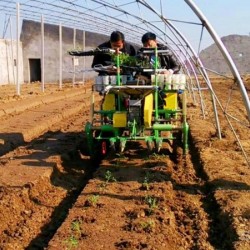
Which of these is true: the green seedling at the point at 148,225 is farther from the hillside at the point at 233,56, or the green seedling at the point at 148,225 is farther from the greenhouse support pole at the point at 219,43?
the hillside at the point at 233,56

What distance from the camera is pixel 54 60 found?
38.7 metres

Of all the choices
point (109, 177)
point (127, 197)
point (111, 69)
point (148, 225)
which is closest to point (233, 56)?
point (111, 69)

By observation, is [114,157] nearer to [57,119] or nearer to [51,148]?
[51,148]

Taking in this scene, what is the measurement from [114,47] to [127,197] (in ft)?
10.6

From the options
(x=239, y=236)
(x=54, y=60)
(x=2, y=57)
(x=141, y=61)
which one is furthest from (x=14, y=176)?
(x=54, y=60)

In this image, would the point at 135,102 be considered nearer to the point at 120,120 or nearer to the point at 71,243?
the point at 120,120

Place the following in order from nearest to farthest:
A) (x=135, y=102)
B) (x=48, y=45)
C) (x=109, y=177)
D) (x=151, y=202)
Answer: (x=151, y=202)
(x=109, y=177)
(x=135, y=102)
(x=48, y=45)

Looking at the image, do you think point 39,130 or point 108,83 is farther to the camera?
point 39,130

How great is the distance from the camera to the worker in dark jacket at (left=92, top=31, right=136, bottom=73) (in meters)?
8.33

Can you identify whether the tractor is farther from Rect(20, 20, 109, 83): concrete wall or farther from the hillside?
the hillside

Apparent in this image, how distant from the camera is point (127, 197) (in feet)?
20.0

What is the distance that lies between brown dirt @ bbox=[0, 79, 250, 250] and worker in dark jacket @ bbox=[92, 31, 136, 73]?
1663 millimetres

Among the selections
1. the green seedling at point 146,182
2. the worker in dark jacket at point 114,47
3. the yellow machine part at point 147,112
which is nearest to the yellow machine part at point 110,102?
the worker in dark jacket at point 114,47

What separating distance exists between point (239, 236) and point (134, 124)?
10.7ft
